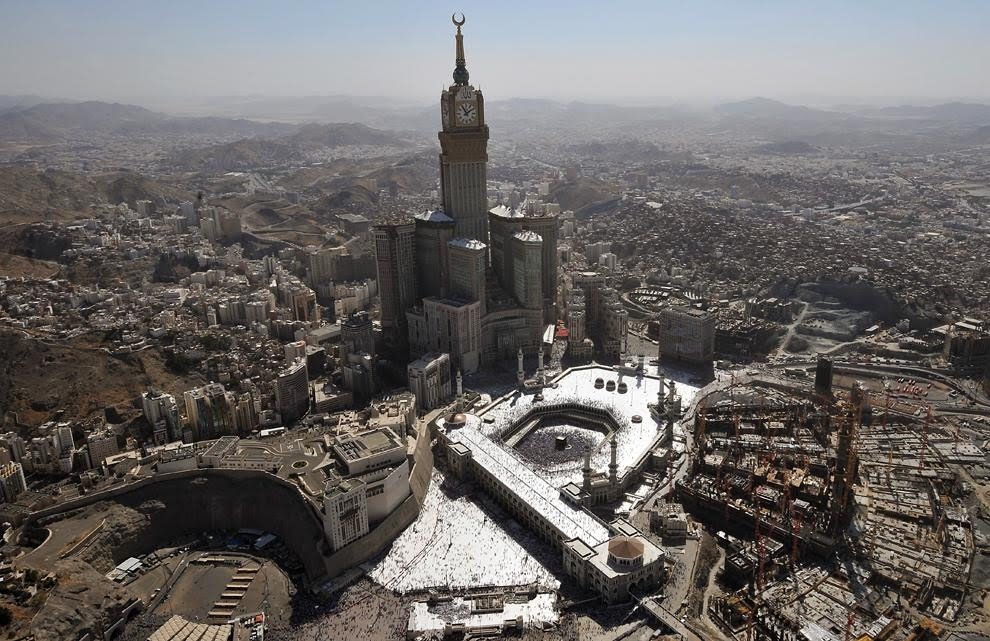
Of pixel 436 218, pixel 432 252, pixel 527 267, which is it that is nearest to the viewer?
pixel 527 267

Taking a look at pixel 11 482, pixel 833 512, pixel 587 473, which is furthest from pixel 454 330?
pixel 11 482

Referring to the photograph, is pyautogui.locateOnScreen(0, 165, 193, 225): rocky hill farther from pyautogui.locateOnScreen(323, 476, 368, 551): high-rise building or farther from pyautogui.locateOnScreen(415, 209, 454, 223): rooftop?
pyautogui.locateOnScreen(323, 476, 368, 551): high-rise building

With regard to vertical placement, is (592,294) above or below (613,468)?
above

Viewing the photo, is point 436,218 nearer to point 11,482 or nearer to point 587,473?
point 587,473

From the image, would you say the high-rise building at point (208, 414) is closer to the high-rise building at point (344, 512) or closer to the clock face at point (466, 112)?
the high-rise building at point (344, 512)

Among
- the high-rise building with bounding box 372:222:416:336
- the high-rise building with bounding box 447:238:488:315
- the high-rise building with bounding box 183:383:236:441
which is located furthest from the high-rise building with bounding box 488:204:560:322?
the high-rise building with bounding box 183:383:236:441
